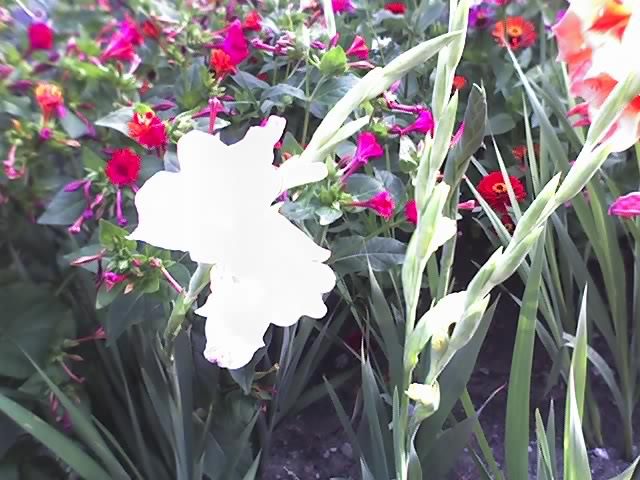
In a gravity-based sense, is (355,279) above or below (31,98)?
below

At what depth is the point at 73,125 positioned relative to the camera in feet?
3.14

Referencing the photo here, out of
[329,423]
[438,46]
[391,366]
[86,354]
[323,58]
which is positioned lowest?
[329,423]

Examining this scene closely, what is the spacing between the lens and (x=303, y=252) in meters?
0.44

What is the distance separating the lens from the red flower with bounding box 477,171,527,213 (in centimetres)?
90

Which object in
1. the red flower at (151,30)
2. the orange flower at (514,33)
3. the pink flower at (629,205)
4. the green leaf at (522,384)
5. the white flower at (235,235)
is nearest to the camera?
the white flower at (235,235)

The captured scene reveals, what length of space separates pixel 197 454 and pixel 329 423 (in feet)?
0.97

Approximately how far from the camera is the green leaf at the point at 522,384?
70cm

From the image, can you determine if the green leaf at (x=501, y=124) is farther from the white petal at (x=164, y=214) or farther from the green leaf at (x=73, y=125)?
the white petal at (x=164, y=214)

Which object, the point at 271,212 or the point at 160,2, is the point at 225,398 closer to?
the point at 271,212

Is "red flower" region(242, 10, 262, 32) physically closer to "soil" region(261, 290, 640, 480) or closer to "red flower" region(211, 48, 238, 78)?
"red flower" region(211, 48, 238, 78)

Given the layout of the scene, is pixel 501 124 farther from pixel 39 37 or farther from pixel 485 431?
pixel 39 37

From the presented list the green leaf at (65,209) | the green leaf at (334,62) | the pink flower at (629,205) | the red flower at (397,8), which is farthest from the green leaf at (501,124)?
the green leaf at (65,209)

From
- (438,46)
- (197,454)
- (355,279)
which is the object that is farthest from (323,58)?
(197,454)

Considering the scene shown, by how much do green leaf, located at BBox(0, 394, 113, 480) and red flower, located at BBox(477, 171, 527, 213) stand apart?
579mm
